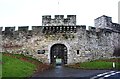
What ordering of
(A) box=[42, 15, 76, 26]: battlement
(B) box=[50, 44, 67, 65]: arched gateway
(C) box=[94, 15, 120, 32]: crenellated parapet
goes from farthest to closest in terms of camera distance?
(C) box=[94, 15, 120, 32]: crenellated parapet → (A) box=[42, 15, 76, 26]: battlement → (B) box=[50, 44, 67, 65]: arched gateway

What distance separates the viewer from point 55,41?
35719 millimetres

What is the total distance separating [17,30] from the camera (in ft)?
120

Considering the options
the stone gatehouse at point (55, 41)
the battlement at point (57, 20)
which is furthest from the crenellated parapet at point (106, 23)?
the battlement at point (57, 20)

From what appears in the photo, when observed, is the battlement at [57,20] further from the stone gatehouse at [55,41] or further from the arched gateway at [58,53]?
the arched gateway at [58,53]

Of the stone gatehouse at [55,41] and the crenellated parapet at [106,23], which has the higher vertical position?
the crenellated parapet at [106,23]

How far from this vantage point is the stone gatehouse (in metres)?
35.7

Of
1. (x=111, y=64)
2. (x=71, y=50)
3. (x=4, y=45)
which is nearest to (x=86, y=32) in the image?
(x=71, y=50)

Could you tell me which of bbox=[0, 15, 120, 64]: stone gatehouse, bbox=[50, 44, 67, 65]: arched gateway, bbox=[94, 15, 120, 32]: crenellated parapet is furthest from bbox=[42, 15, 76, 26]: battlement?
bbox=[94, 15, 120, 32]: crenellated parapet

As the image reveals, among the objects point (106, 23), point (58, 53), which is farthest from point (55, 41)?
point (106, 23)

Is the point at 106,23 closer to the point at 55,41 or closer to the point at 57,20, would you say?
the point at 57,20

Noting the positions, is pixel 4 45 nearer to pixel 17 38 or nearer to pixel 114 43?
pixel 17 38

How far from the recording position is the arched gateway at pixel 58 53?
1403 inches

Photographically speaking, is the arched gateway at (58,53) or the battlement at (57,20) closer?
the arched gateway at (58,53)

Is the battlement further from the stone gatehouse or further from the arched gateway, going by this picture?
the arched gateway
